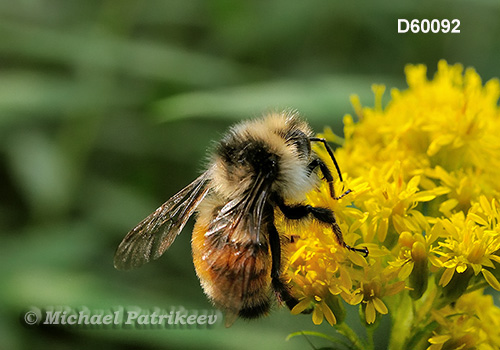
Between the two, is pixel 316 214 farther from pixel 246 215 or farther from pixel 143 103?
pixel 143 103

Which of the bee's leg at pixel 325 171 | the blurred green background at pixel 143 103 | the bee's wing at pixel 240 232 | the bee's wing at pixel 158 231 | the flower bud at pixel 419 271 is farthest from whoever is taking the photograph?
the blurred green background at pixel 143 103

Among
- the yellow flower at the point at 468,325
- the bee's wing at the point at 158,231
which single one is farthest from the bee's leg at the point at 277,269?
the yellow flower at the point at 468,325

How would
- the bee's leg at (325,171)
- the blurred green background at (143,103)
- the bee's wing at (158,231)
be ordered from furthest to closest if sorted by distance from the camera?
the blurred green background at (143,103), the bee's wing at (158,231), the bee's leg at (325,171)

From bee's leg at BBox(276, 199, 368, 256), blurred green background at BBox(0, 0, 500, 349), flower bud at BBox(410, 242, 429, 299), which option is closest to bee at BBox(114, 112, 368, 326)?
bee's leg at BBox(276, 199, 368, 256)

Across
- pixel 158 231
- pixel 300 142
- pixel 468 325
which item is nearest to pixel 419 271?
pixel 468 325

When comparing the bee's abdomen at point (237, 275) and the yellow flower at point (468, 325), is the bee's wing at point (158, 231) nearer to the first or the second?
the bee's abdomen at point (237, 275)

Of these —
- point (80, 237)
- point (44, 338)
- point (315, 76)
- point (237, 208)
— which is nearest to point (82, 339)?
→ point (44, 338)

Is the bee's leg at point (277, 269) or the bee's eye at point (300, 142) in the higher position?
the bee's eye at point (300, 142)
